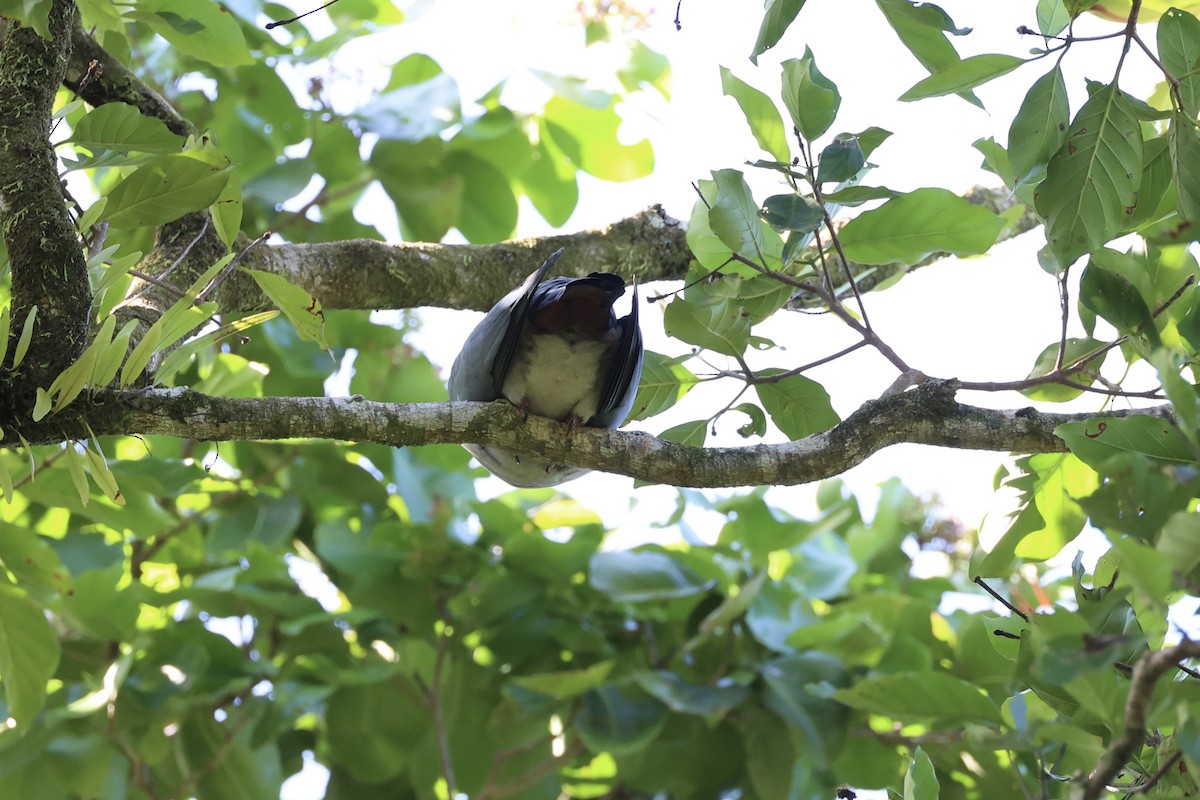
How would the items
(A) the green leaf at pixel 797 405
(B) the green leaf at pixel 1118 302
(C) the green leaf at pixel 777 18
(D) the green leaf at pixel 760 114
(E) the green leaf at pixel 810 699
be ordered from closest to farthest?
(C) the green leaf at pixel 777 18, (B) the green leaf at pixel 1118 302, (D) the green leaf at pixel 760 114, (A) the green leaf at pixel 797 405, (E) the green leaf at pixel 810 699

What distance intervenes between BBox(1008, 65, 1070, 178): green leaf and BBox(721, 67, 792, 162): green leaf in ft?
1.31

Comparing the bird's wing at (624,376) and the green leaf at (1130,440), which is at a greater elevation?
the green leaf at (1130,440)

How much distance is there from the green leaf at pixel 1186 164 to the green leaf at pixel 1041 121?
142mm

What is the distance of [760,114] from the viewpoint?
5.46 feet

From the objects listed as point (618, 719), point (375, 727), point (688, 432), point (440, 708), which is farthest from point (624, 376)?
point (375, 727)

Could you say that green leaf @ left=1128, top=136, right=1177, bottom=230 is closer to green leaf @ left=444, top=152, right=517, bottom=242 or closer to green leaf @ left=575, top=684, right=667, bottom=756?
green leaf @ left=575, top=684, right=667, bottom=756

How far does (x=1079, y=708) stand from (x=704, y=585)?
1.47 meters

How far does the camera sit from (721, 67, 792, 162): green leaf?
5.37ft

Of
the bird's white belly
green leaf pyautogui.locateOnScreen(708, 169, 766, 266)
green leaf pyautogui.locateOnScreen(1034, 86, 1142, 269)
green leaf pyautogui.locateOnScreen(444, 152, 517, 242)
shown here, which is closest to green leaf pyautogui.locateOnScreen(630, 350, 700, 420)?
the bird's white belly

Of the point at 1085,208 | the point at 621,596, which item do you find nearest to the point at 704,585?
the point at 621,596

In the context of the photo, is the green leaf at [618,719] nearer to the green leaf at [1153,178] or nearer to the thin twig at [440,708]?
Answer: the thin twig at [440,708]

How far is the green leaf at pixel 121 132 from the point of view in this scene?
59.3 inches

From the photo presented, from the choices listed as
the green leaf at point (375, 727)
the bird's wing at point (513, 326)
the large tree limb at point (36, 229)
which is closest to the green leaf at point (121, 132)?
the large tree limb at point (36, 229)

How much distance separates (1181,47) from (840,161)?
1.56ft
